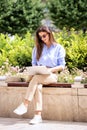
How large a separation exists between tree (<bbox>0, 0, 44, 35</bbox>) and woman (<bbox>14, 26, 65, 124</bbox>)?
1335 cm

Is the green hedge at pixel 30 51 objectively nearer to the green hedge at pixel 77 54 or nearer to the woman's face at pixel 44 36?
the green hedge at pixel 77 54

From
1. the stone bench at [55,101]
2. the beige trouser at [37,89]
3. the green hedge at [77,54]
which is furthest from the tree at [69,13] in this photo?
the beige trouser at [37,89]

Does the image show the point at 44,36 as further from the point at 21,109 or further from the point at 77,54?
the point at 77,54

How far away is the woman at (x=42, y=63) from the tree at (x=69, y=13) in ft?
43.6

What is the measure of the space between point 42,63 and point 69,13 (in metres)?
13.5

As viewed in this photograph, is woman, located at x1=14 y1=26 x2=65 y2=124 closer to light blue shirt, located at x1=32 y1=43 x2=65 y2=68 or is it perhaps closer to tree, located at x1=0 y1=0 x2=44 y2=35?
light blue shirt, located at x1=32 y1=43 x2=65 y2=68

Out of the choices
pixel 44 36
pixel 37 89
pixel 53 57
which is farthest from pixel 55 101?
pixel 44 36

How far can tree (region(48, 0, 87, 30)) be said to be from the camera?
20953mm

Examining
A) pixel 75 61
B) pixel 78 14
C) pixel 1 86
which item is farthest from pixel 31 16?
pixel 1 86

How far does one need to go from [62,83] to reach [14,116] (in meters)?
1.26

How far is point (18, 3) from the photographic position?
2178 cm

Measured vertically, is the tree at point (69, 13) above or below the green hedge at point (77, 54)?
above

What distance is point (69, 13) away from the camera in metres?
20.9

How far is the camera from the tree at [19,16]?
21203 millimetres
